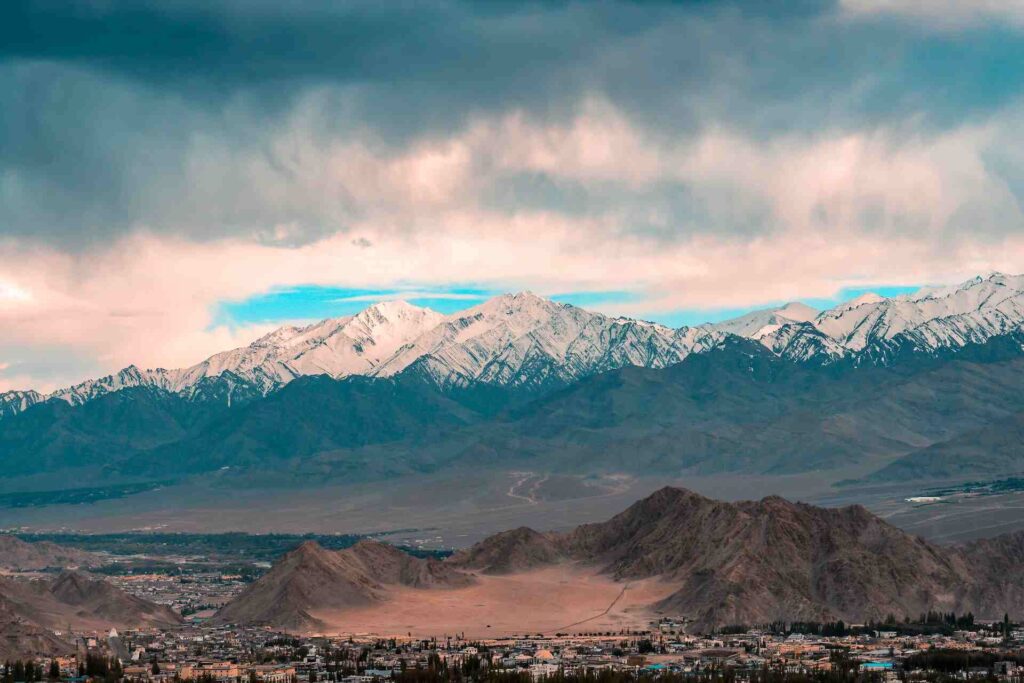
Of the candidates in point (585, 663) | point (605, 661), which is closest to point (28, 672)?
point (585, 663)

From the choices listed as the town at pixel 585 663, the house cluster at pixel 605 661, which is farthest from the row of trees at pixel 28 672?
the house cluster at pixel 605 661

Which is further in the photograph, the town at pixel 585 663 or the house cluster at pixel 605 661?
the house cluster at pixel 605 661

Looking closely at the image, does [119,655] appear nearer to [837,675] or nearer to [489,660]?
[489,660]

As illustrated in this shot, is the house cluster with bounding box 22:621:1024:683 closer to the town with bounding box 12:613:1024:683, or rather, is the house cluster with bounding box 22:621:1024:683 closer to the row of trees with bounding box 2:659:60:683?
the town with bounding box 12:613:1024:683

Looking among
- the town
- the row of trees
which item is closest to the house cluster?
the town

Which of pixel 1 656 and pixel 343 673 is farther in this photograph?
pixel 1 656

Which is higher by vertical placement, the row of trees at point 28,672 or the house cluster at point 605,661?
the row of trees at point 28,672

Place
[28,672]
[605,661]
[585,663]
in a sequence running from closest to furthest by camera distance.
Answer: [28,672], [585,663], [605,661]

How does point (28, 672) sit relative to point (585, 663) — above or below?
above

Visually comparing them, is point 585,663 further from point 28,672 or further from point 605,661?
point 28,672

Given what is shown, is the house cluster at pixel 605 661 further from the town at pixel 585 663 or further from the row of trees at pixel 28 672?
the row of trees at pixel 28 672

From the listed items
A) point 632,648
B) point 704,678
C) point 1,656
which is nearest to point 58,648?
point 1,656
